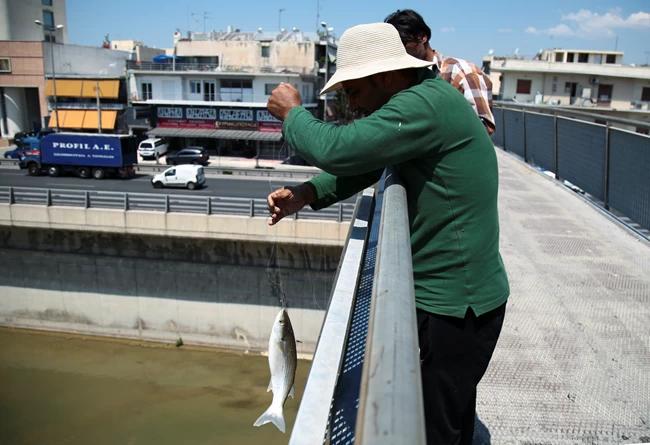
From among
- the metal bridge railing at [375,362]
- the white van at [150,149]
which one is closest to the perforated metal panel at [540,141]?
the metal bridge railing at [375,362]

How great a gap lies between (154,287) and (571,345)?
1751 cm

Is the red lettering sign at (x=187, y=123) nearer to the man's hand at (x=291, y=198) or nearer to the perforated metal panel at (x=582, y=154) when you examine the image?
the perforated metal panel at (x=582, y=154)

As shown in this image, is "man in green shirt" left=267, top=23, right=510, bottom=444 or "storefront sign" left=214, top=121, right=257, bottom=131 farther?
"storefront sign" left=214, top=121, right=257, bottom=131

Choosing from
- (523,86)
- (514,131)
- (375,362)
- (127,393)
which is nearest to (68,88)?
(127,393)

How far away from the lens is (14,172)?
30516mm

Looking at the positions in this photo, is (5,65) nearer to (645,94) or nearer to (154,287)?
(154,287)

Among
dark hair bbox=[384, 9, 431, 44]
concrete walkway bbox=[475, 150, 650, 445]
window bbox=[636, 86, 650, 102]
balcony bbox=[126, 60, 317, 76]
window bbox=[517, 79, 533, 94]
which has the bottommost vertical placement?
concrete walkway bbox=[475, 150, 650, 445]

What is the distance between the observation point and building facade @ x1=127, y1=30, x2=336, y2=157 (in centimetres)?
4012

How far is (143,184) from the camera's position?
27594 millimetres

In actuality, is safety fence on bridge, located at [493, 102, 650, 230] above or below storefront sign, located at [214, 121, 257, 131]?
below

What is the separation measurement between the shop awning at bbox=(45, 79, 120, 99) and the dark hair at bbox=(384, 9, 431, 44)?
149 ft

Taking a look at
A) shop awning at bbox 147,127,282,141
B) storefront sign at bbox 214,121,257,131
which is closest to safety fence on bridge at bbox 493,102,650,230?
shop awning at bbox 147,127,282,141

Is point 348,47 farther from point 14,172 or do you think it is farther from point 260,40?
point 260,40

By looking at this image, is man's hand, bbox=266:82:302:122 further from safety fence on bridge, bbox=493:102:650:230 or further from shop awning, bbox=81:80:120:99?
shop awning, bbox=81:80:120:99
